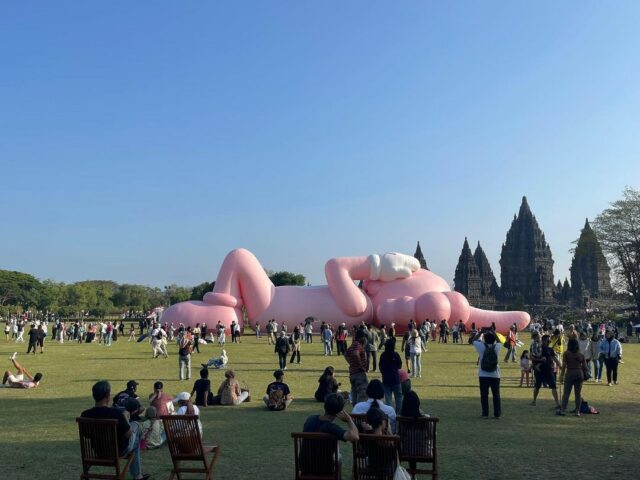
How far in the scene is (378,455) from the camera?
5152 mm

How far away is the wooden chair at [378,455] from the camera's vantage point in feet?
16.7

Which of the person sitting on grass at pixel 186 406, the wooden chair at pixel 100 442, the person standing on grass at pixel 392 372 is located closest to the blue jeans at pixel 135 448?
the wooden chair at pixel 100 442

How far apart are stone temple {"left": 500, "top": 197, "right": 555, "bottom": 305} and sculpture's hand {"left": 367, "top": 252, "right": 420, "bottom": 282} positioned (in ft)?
244

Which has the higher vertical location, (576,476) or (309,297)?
(309,297)

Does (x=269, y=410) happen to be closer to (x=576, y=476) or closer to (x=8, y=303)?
(x=576, y=476)

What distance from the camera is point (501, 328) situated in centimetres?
3161

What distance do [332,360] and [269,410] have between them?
978 centimetres

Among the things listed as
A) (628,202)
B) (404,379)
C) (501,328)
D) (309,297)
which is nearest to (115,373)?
(404,379)

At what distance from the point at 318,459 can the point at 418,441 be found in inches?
49.5

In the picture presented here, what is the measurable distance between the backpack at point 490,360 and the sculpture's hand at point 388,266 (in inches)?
905

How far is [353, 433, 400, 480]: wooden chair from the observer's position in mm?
5098

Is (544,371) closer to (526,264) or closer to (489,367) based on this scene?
(489,367)

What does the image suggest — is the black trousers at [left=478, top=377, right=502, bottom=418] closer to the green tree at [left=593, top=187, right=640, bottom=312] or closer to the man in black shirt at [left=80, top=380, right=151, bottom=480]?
the man in black shirt at [left=80, top=380, right=151, bottom=480]

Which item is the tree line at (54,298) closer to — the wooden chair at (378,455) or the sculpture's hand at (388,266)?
the sculpture's hand at (388,266)
